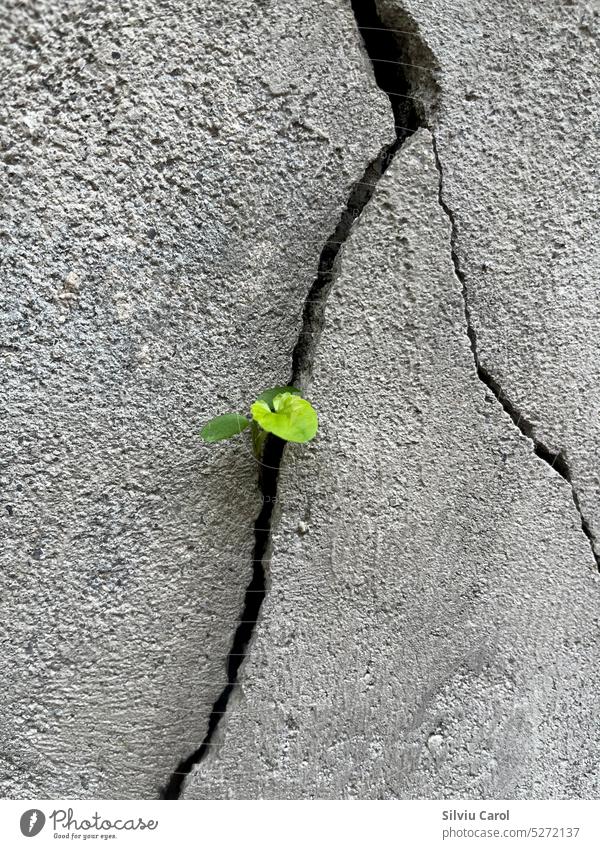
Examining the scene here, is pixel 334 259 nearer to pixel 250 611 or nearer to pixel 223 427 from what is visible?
pixel 223 427

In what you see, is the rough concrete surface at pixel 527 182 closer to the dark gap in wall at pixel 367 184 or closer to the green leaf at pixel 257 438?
the dark gap in wall at pixel 367 184

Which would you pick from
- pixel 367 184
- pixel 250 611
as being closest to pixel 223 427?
pixel 250 611

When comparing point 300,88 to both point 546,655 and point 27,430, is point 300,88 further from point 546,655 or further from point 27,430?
point 546,655

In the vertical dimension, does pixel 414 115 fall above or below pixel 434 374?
above

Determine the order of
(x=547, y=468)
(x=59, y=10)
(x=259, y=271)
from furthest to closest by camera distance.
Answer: (x=547, y=468)
(x=259, y=271)
(x=59, y=10)

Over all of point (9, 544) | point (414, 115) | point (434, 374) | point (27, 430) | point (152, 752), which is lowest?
point (152, 752)

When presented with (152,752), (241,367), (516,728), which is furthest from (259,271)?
(516,728)

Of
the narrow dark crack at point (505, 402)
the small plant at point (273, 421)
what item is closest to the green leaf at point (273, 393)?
the small plant at point (273, 421)
